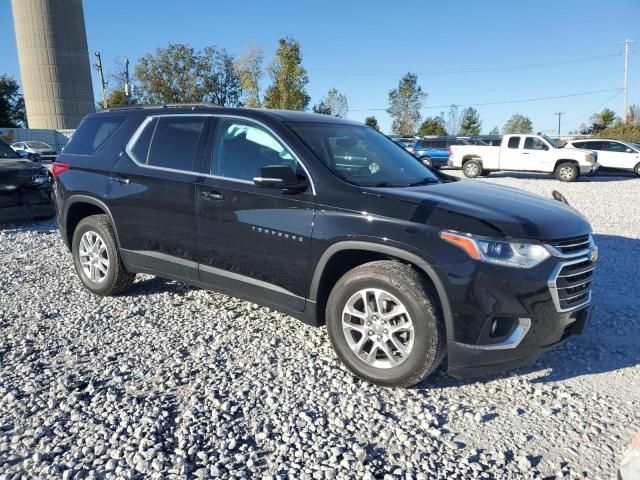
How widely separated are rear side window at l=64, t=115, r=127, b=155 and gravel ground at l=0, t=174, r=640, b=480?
5.29ft

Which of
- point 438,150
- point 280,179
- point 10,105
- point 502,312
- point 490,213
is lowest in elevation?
point 502,312

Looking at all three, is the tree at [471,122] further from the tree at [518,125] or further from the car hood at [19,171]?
the car hood at [19,171]

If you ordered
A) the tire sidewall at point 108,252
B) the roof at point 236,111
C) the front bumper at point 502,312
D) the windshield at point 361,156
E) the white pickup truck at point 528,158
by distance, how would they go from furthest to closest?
the white pickup truck at point 528,158 → the tire sidewall at point 108,252 → the roof at point 236,111 → the windshield at point 361,156 → the front bumper at point 502,312

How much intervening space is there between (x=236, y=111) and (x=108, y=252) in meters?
1.92

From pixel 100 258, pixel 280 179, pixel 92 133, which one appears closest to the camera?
pixel 280 179

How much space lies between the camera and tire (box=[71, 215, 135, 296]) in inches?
180

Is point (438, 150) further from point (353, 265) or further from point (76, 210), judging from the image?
point (353, 265)

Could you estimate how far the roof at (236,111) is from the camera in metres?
3.85

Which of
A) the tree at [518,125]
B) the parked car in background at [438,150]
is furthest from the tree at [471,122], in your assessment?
the parked car in background at [438,150]

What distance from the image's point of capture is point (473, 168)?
19.7 metres

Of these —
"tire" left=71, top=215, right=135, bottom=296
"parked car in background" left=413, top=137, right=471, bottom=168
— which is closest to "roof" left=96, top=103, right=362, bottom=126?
"tire" left=71, top=215, right=135, bottom=296

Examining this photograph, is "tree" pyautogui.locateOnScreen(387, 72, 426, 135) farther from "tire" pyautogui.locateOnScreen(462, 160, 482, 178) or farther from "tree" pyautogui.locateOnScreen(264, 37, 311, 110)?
"tire" pyautogui.locateOnScreen(462, 160, 482, 178)

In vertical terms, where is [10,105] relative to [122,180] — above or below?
above

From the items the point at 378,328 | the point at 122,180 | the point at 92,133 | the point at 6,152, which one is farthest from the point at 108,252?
the point at 6,152
